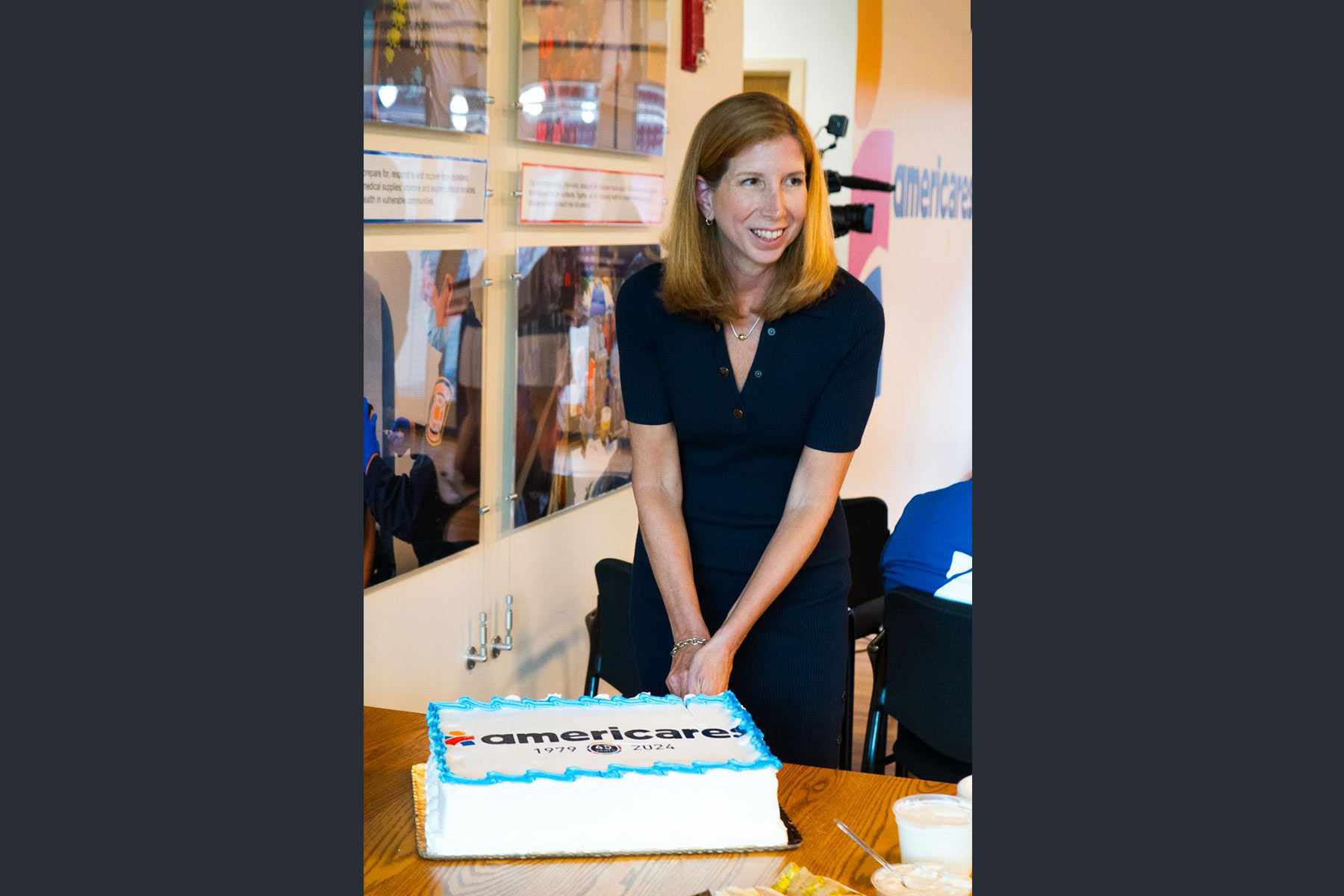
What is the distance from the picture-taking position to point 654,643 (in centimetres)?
154

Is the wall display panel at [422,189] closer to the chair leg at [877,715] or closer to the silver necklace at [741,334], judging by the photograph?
the silver necklace at [741,334]

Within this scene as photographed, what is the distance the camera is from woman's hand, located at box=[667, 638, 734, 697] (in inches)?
53.7

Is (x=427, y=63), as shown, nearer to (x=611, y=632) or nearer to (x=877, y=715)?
(x=611, y=632)

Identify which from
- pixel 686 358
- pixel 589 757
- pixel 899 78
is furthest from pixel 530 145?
pixel 899 78

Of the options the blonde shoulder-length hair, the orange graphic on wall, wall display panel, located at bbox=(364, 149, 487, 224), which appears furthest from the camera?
the orange graphic on wall

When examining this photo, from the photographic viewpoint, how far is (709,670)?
54.1 inches

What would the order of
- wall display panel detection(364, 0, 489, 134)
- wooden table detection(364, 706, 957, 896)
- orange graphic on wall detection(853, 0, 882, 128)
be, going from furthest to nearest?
orange graphic on wall detection(853, 0, 882, 128), wall display panel detection(364, 0, 489, 134), wooden table detection(364, 706, 957, 896)

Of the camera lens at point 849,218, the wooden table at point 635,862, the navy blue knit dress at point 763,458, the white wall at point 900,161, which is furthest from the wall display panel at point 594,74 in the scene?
the camera lens at point 849,218

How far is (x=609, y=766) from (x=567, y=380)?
1.01 metres

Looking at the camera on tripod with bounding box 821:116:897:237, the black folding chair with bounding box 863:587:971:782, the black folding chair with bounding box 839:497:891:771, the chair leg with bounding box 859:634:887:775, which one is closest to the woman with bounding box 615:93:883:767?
the black folding chair with bounding box 863:587:971:782

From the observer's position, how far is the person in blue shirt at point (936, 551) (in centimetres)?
215

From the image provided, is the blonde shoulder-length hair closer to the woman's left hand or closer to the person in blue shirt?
the woman's left hand

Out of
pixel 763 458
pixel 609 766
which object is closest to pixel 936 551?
pixel 763 458

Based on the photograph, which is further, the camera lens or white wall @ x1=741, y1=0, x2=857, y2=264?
white wall @ x1=741, y1=0, x2=857, y2=264
